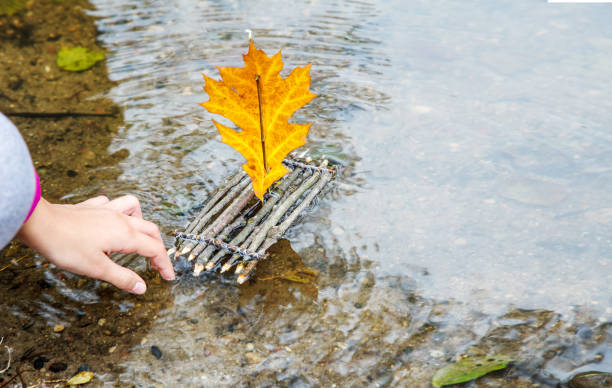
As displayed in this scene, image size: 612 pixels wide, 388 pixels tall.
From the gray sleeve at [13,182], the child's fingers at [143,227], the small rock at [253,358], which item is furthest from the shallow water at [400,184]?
the gray sleeve at [13,182]

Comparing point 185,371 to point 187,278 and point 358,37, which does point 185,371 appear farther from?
point 358,37

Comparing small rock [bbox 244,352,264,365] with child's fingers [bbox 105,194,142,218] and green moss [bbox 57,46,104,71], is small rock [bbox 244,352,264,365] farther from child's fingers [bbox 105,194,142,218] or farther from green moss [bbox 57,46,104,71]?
green moss [bbox 57,46,104,71]

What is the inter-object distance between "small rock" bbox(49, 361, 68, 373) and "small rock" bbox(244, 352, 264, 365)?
2.61 ft

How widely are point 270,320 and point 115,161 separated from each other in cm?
167

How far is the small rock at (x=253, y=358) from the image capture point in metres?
2.33

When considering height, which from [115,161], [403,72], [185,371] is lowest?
[185,371]

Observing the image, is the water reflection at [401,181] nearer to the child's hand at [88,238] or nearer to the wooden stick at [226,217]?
the wooden stick at [226,217]

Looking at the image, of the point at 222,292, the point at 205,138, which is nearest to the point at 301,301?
the point at 222,292

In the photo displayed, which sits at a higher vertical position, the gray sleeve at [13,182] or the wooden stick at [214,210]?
the gray sleeve at [13,182]

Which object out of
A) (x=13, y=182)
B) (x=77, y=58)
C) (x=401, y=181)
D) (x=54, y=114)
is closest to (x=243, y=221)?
(x=401, y=181)

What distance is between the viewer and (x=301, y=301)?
2.59 metres

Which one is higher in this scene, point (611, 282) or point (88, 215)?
point (88, 215)

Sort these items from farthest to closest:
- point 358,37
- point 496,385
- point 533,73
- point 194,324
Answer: point 358,37 < point 533,73 < point 194,324 < point 496,385

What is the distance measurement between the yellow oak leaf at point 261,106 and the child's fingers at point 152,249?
23.2 inches
